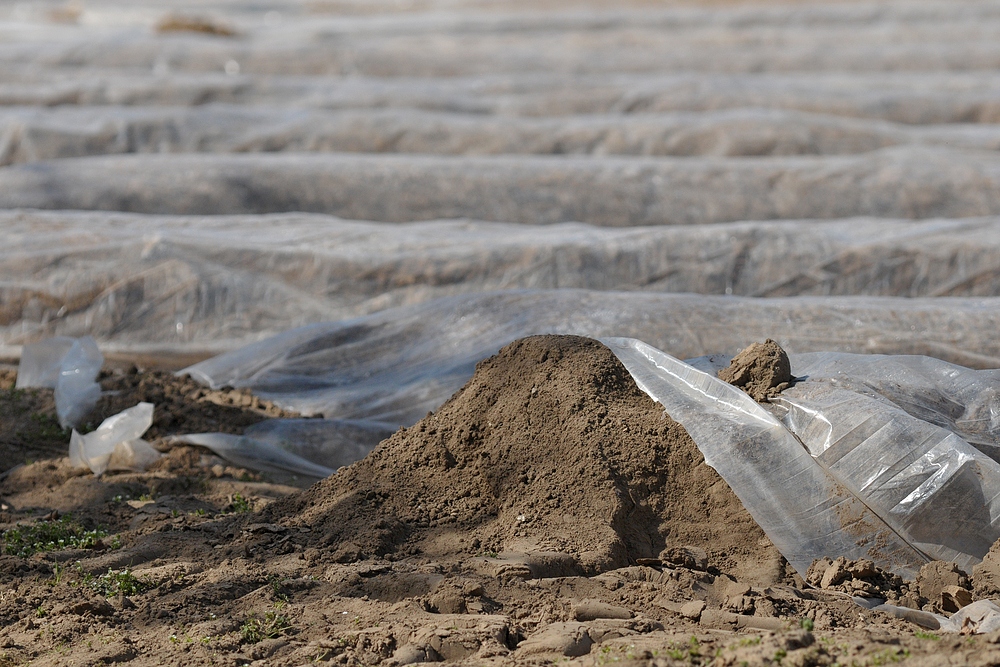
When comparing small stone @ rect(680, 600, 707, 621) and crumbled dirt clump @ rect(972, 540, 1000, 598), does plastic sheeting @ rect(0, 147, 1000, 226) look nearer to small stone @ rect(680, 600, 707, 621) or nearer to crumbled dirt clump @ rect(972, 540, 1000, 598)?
crumbled dirt clump @ rect(972, 540, 1000, 598)

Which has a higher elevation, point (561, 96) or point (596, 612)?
point (561, 96)

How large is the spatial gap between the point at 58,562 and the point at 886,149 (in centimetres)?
632

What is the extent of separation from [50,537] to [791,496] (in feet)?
7.69

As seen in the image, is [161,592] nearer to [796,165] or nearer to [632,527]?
[632,527]

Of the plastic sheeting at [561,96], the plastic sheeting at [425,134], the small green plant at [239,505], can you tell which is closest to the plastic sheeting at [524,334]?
the small green plant at [239,505]

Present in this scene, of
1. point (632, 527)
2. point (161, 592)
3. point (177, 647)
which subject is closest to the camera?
point (177, 647)

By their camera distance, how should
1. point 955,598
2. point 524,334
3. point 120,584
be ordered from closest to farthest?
1. point 955,598
2. point 120,584
3. point 524,334

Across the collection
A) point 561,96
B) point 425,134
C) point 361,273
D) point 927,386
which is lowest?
point 927,386

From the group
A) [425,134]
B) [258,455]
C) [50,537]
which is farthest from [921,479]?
[425,134]

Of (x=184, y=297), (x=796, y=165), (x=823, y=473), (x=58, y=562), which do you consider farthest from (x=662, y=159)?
(x=58, y=562)

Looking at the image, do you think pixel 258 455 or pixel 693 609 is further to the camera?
pixel 258 455

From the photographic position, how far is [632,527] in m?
2.85

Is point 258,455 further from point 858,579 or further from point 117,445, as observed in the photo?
point 858,579

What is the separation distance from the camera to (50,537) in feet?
10.6
